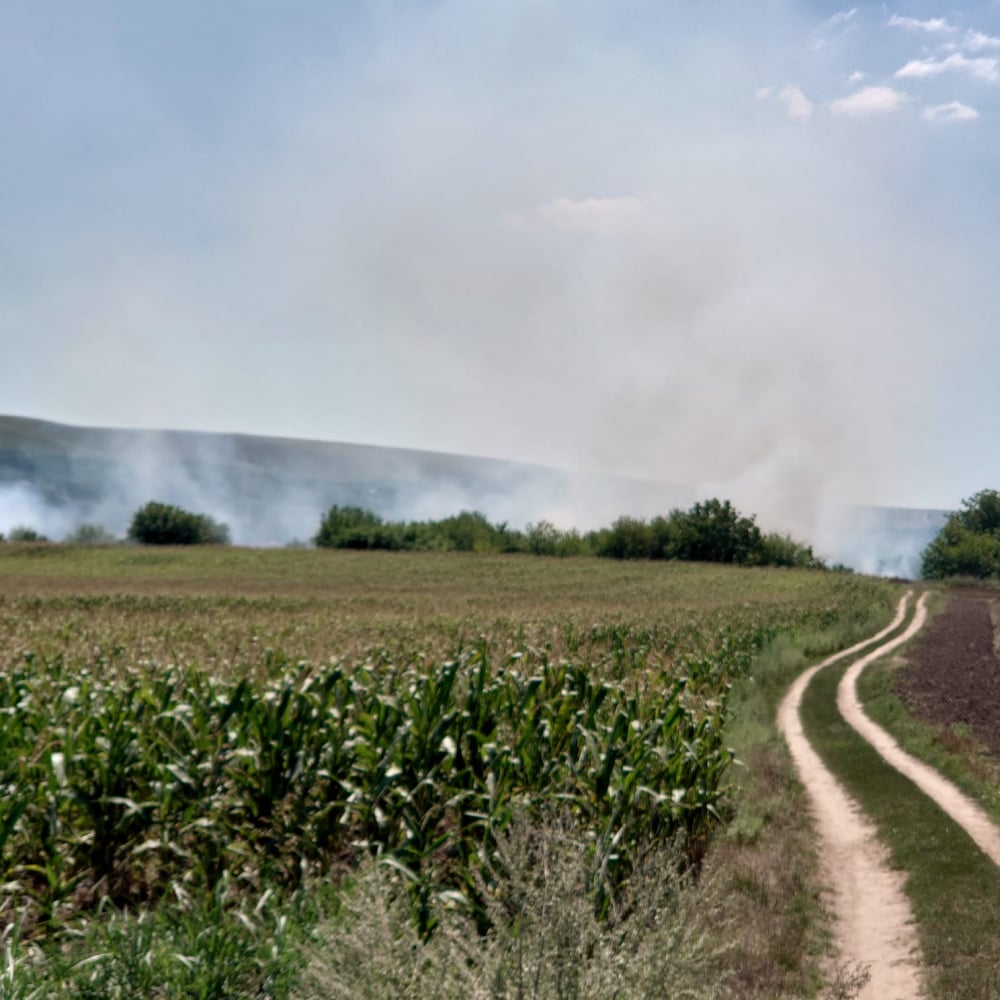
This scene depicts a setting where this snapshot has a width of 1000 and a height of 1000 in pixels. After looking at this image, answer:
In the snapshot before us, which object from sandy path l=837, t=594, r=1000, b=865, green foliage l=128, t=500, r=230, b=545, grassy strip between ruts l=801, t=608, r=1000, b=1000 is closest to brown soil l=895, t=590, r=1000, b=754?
sandy path l=837, t=594, r=1000, b=865

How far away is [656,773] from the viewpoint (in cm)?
1168

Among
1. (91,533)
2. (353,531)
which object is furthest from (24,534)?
(353,531)

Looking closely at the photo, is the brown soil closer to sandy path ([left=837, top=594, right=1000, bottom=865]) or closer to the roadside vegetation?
sandy path ([left=837, top=594, right=1000, bottom=865])

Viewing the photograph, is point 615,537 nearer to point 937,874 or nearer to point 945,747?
point 945,747

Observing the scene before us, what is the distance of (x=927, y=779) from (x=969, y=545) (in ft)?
343

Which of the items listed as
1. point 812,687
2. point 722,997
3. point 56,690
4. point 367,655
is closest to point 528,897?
point 722,997

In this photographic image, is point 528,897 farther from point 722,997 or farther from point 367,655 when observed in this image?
point 367,655

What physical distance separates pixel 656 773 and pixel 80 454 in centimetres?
15903

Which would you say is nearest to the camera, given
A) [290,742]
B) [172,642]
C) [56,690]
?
[290,742]

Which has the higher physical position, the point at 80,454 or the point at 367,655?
the point at 80,454

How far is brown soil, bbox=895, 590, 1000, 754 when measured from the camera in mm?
20125

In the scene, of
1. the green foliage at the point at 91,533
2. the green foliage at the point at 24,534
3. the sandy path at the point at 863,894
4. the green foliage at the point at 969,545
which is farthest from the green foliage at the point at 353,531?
the sandy path at the point at 863,894

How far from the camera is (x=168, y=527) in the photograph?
84812 millimetres

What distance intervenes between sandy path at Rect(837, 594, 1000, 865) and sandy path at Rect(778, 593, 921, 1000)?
1.13 metres
